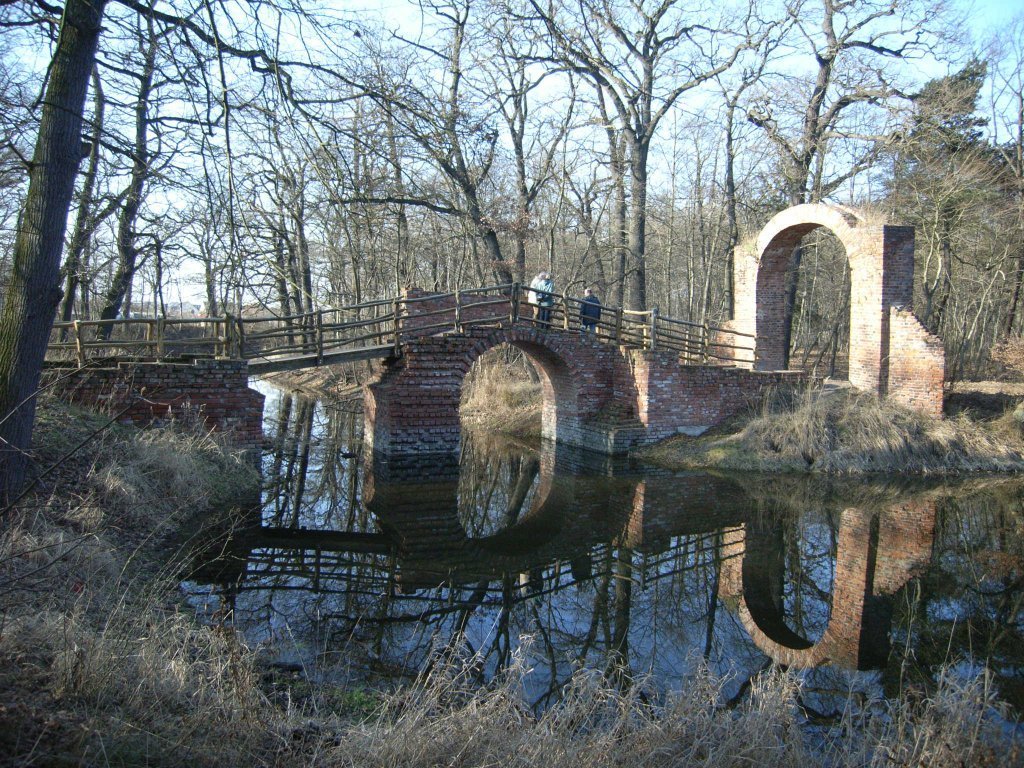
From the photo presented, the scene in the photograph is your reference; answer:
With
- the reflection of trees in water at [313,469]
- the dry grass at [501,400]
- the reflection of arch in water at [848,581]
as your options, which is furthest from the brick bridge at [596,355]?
the reflection of arch in water at [848,581]

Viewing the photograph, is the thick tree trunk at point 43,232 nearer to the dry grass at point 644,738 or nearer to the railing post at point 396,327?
the dry grass at point 644,738

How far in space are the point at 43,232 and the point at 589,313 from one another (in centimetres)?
1142

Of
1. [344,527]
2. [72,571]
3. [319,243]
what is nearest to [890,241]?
[344,527]

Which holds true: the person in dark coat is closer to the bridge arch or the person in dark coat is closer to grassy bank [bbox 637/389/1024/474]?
the bridge arch

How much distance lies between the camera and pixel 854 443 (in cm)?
1296

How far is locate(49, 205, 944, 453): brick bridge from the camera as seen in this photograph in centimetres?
1202

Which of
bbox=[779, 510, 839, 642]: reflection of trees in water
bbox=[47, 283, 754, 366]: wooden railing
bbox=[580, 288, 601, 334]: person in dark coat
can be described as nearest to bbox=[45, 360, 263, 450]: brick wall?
bbox=[47, 283, 754, 366]: wooden railing

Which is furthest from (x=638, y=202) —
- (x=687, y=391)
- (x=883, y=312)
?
(x=883, y=312)

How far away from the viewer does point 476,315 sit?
1427cm

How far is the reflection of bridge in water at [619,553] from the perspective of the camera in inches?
266

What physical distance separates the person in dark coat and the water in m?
3.50

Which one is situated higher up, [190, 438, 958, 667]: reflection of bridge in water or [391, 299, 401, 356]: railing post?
[391, 299, 401, 356]: railing post

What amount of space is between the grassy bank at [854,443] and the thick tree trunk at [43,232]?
10.8 meters

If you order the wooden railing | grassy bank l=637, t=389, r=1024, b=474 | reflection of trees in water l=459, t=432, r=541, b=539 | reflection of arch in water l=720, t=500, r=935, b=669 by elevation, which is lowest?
reflection of arch in water l=720, t=500, r=935, b=669
